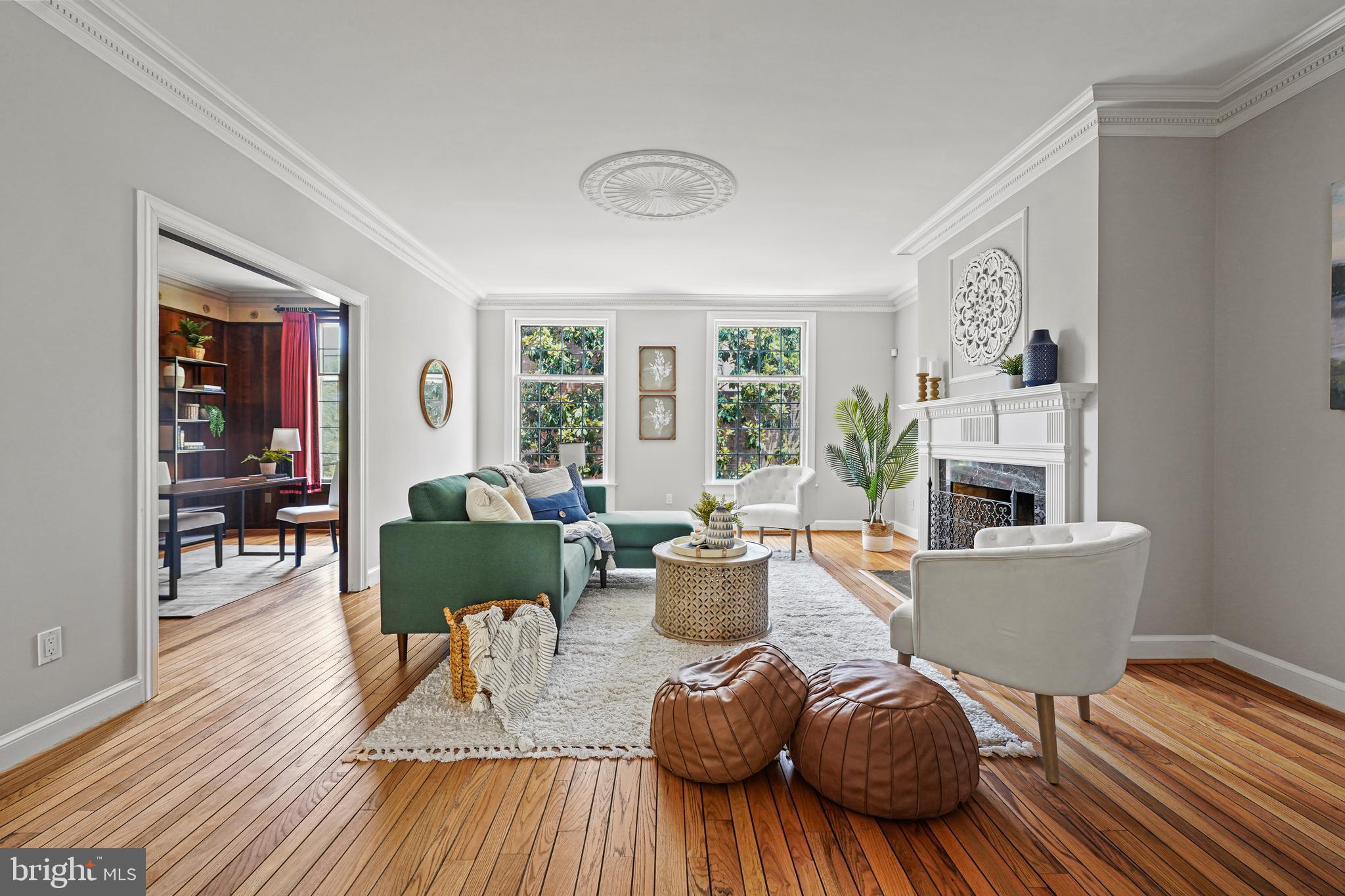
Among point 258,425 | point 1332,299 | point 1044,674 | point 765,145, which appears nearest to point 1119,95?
point 1332,299

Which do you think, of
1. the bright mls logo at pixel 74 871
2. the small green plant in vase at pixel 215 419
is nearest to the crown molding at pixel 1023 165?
the bright mls logo at pixel 74 871

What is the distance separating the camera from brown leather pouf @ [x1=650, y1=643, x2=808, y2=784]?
1945 millimetres

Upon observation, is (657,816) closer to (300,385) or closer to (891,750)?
(891,750)

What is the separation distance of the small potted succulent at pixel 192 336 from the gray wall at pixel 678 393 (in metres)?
2.58

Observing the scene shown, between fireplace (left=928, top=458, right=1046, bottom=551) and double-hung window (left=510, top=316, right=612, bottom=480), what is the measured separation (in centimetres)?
379

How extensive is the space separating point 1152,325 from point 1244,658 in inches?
60.8

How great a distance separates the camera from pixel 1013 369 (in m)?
3.44

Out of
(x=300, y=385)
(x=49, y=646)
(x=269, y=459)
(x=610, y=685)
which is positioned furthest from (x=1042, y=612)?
(x=300, y=385)

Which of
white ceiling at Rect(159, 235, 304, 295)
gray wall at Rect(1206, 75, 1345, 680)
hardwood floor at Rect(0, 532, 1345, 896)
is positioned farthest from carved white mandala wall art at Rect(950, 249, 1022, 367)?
white ceiling at Rect(159, 235, 304, 295)

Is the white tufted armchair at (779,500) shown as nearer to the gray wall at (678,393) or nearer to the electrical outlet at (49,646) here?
the gray wall at (678,393)

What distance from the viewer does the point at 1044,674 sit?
1.99 meters

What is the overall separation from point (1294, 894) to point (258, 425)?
840 centimetres

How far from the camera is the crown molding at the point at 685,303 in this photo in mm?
7000

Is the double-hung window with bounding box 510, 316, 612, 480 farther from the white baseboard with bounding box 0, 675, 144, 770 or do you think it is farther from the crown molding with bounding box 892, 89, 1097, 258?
the white baseboard with bounding box 0, 675, 144, 770
